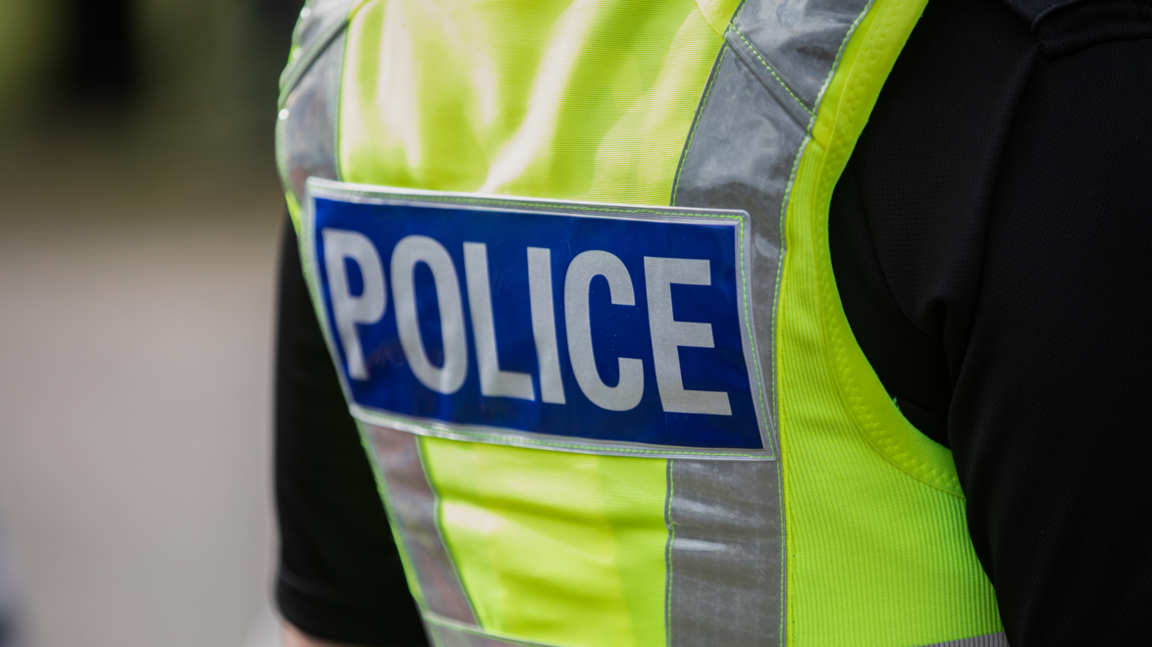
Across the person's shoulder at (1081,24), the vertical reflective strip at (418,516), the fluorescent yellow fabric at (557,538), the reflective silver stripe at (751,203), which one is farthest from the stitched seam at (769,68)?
the vertical reflective strip at (418,516)

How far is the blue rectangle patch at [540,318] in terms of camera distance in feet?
2.16

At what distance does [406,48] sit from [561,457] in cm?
32

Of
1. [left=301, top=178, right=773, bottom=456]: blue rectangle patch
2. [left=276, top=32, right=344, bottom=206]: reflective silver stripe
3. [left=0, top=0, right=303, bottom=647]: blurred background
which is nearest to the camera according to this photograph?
[left=301, top=178, right=773, bottom=456]: blue rectangle patch

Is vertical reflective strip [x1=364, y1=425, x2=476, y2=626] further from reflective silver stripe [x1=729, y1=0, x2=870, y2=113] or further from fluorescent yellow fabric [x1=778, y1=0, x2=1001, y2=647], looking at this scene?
reflective silver stripe [x1=729, y1=0, x2=870, y2=113]

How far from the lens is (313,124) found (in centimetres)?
82

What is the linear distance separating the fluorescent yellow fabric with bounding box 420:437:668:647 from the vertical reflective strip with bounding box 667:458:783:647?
14mm

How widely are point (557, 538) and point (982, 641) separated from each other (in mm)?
294

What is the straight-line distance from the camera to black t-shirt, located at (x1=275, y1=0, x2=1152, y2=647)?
21.4 inches

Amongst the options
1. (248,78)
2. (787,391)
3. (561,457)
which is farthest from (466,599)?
(248,78)

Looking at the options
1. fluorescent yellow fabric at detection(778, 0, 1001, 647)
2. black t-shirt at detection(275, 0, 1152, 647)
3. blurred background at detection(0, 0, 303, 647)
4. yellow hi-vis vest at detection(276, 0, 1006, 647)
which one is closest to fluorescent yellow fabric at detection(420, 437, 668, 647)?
yellow hi-vis vest at detection(276, 0, 1006, 647)

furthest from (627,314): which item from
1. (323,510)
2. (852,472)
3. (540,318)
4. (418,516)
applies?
(323,510)

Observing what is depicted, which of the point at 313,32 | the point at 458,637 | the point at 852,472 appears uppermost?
the point at 313,32

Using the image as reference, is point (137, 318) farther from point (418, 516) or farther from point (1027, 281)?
point (1027, 281)

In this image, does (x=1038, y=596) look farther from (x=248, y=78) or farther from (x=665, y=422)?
(x=248, y=78)
